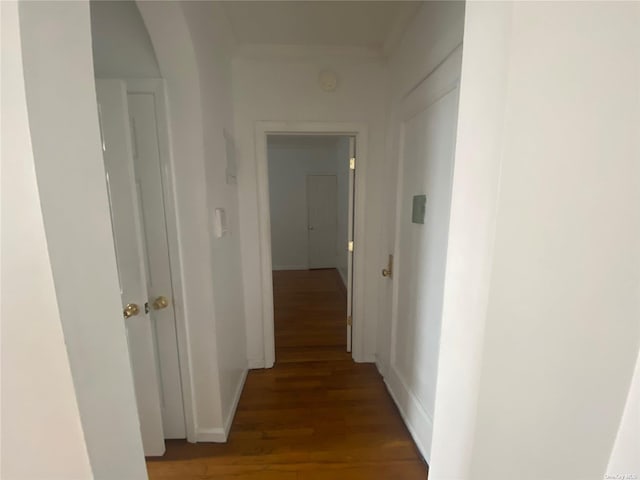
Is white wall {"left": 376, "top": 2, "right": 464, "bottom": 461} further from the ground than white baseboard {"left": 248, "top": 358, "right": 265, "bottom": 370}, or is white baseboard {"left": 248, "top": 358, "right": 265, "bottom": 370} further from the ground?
white wall {"left": 376, "top": 2, "right": 464, "bottom": 461}

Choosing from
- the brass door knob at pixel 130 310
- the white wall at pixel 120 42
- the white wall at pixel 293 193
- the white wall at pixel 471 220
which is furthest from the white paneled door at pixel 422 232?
the white wall at pixel 293 193

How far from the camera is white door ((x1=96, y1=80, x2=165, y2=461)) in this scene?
119 centimetres

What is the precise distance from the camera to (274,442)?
1606mm

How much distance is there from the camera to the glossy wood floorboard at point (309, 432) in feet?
4.74

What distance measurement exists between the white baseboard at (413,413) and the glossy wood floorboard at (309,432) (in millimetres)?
51

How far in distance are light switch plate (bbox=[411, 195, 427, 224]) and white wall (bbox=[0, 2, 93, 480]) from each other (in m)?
1.52

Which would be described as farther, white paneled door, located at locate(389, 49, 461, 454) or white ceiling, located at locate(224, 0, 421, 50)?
white ceiling, located at locate(224, 0, 421, 50)

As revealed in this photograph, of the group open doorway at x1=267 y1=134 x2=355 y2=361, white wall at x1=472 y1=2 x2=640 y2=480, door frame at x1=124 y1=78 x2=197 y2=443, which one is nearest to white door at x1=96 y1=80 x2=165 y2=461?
door frame at x1=124 y1=78 x2=197 y2=443

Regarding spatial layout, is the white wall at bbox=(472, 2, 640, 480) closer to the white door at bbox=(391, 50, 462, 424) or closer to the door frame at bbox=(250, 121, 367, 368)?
the white door at bbox=(391, 50, 462, 424)

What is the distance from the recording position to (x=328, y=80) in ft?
6.47

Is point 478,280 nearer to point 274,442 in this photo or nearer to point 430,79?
point 430,79

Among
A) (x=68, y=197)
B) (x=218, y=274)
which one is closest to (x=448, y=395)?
(x=68, y=197)

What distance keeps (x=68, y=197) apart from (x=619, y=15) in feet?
3.34

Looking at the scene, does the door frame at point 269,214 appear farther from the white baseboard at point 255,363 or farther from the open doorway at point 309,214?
the open doorway at point 309,214
